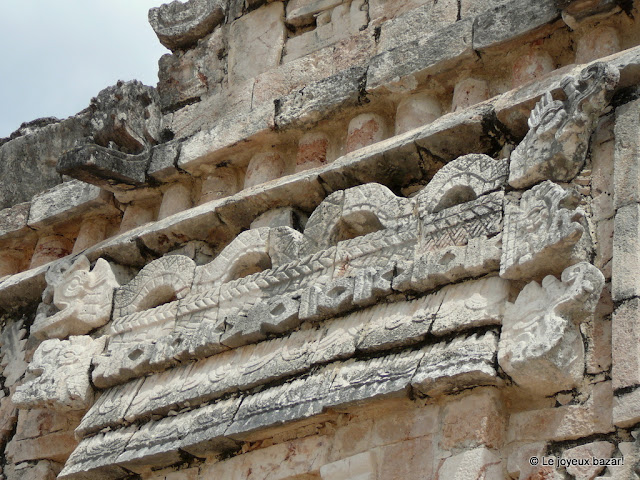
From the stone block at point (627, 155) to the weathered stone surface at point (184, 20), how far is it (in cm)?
380

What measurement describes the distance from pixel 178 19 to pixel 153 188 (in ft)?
5.06

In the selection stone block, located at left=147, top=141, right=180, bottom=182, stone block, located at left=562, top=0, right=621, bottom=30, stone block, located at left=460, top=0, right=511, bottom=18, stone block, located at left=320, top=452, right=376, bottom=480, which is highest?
stone block, located at left=460, top=0, right=511, bottom=18

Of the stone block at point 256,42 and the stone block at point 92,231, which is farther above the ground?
the stone block at point 256,42

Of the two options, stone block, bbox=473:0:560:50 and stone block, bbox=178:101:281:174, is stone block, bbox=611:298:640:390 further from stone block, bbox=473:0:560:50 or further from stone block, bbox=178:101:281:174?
stone block, bbox=178:101:281:174

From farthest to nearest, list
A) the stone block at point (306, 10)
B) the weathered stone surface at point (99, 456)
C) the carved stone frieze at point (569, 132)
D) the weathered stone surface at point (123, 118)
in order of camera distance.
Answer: the stone block at point (306, 10), the weathered stone surface at point (123, 118), the weathered stone surface at point (99, 456), the carved stone frieze at point (569, 132)

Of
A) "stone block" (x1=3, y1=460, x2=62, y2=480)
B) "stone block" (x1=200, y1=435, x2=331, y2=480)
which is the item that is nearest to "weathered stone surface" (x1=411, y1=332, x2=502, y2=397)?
"stone block" (x1=200, y1=435, x2=331, y2=480)

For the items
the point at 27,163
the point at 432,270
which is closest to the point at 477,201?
the point at 432,270

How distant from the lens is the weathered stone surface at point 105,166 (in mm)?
7680

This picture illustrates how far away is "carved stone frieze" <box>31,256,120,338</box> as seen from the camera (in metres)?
7.36

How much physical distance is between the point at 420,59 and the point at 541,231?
187 centimetres

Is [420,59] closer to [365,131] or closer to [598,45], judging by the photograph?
[365,131]

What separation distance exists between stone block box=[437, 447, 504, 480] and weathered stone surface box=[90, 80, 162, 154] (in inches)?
145

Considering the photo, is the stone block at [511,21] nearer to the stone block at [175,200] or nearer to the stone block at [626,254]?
the stone block at [626,254]

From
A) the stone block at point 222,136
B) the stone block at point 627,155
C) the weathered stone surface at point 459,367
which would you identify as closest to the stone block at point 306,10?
the stone block at point 222,136
